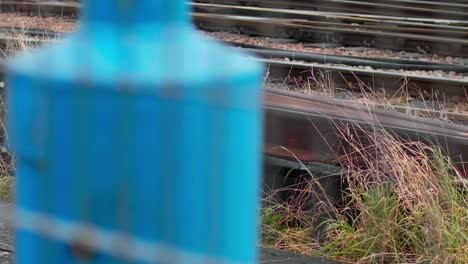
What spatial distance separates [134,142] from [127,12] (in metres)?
0.33

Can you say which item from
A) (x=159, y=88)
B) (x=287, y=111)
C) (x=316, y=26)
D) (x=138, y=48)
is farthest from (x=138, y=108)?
(x=316, y=26)

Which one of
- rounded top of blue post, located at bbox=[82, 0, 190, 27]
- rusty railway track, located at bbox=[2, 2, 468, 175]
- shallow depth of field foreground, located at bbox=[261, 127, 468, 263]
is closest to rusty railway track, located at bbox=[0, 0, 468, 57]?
rusty railway track, located at bbox=[2, 2, 468, 175]

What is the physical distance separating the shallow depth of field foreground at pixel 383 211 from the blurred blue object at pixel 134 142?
2.13 meters

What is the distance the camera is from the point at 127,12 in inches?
79.4

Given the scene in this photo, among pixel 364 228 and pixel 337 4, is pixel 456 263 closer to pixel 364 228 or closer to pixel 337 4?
pixel 364 228

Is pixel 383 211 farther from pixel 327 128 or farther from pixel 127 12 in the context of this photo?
pixel 127 12

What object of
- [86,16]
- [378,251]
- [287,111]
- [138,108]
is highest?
[86,16]

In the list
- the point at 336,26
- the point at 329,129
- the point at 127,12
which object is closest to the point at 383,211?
the point at 329,129

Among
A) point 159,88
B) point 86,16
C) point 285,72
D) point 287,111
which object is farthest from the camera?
point 285,72

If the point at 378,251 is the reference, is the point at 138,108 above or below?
above

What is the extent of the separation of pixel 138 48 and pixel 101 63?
0.10m

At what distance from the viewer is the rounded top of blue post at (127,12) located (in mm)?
2016

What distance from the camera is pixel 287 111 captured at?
477cm

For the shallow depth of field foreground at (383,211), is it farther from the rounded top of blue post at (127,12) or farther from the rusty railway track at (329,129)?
the rounded top of blue post at (127,12)
